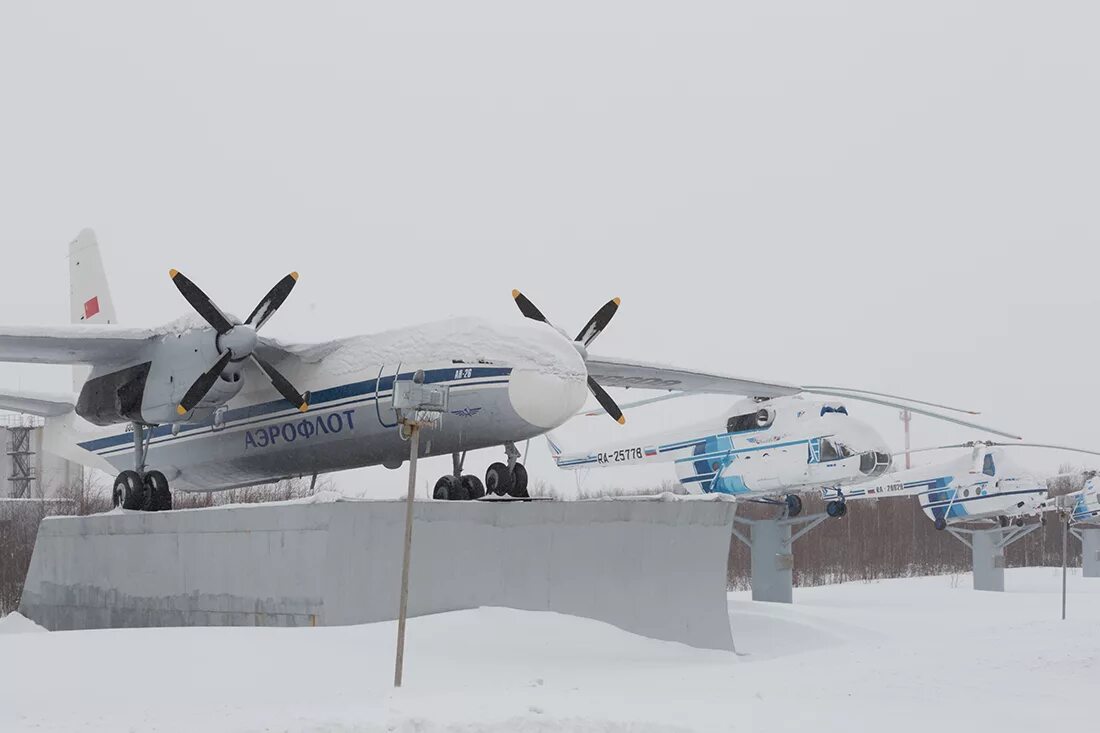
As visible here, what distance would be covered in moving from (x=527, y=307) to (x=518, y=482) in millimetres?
3272

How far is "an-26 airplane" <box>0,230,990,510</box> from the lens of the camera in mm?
17312

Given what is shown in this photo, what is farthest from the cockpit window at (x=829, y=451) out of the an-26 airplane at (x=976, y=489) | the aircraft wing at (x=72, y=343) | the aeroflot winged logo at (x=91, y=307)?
the aircraft wing at (x=72, y=343)

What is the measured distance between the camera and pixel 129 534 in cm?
1883

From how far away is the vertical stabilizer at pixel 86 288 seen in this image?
83.4 feet

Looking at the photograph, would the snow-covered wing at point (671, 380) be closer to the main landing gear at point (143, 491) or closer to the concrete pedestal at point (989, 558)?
the main landing gear at point (143, 491)

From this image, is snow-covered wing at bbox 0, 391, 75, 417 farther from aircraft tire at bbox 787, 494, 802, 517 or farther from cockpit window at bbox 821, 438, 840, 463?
aircraft tire at bbox 787, 494, 802, 517

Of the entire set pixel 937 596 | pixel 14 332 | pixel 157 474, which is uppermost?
pixel 14 332

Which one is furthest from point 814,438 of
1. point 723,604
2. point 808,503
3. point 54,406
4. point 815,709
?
point 808,503

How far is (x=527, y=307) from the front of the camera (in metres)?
20.6

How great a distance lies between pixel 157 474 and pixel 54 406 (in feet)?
20.3

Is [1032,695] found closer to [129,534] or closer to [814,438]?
[129,534]

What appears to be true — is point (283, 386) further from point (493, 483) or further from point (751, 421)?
point (751, 421)

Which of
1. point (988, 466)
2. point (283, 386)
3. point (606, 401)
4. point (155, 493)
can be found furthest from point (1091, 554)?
point (155, 493)

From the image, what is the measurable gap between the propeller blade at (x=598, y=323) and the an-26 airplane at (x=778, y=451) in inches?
508
